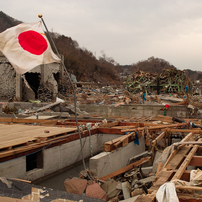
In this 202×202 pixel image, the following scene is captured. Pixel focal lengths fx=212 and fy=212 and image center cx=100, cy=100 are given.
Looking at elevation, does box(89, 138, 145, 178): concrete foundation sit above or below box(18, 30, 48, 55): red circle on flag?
below

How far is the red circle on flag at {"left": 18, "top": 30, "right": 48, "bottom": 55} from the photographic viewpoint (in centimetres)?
500

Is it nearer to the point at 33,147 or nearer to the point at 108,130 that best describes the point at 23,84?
the point at 108,130

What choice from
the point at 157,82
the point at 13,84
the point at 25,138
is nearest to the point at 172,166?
the point at 25,138

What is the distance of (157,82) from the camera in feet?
103

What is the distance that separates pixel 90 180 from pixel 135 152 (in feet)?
11.5

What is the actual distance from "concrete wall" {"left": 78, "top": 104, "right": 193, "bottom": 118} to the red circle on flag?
9372 millimetres

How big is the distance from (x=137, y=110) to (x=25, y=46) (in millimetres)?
9660

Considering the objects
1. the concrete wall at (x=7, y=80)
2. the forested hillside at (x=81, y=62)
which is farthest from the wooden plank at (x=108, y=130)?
the forested hillside at (x=81, y=62)

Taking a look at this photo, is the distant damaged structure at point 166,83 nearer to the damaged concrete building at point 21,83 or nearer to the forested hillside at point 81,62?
A: the forested hillside at point 81,62

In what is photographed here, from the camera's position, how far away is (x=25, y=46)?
16.4ft

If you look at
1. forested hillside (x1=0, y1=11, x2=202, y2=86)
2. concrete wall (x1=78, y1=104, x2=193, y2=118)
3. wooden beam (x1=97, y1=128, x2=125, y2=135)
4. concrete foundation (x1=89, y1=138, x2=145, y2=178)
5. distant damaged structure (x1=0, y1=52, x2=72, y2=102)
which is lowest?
concrete foundation (x1=89, y1=138, x2=145, y2=178)

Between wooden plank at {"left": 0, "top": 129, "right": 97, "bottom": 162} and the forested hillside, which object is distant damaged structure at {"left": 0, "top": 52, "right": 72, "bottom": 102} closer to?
wooden plank at {"left": 0, "top": 129, "right": 97, "bottom": 162}

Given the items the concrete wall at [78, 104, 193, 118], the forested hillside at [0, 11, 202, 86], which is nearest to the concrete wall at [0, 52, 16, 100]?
the concrete wall at [78, 104, 193, 118]

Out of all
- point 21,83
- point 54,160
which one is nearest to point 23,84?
point 21,83
